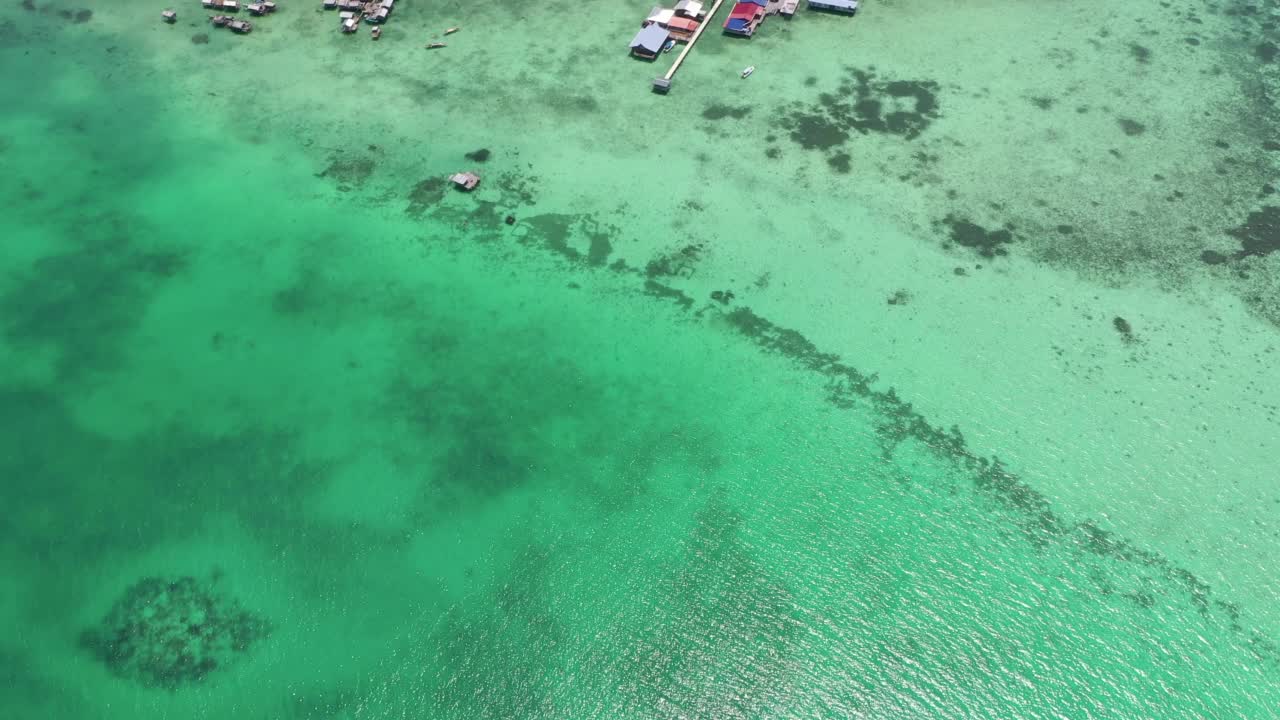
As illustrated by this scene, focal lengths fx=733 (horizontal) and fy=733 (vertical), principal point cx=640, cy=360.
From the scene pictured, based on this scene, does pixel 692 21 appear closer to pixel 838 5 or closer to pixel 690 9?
pixel 690 9

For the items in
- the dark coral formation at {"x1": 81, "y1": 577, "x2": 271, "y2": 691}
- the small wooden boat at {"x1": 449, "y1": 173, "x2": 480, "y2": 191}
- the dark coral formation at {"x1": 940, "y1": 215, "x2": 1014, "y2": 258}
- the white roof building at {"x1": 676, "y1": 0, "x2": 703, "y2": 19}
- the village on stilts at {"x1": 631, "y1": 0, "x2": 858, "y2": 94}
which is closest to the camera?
the dark coral formation at {"x1": 81, "y1": 577, "x2": 271, "y2": 691}

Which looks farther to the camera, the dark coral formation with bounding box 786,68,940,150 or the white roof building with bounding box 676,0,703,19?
the white roof building with bounding box 676,0,703,19

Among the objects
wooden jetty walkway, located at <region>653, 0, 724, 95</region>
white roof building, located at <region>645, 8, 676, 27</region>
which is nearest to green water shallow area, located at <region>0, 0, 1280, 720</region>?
wooden jetty walkway, located at <region>653, 0, 724, 95</region>

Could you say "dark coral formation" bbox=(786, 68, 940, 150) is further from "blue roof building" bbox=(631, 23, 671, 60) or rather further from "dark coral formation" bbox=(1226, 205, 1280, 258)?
"dark coral formation" bbox=(1226, 205, 1280, 258)

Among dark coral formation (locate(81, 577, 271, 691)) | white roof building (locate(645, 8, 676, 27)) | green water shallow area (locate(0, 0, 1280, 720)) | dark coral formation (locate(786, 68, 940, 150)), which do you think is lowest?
dark coral formation (locate(81, 577, 271, 691))

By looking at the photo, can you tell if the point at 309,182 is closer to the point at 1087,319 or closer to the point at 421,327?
the point at 421,327

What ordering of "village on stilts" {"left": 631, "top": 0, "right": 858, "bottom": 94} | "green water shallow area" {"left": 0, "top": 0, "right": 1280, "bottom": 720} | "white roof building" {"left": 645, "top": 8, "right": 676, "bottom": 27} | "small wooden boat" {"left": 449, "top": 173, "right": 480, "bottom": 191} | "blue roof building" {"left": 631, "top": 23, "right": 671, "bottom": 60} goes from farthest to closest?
"white roof building" {"left": 645, "top": 8, "right": 676, "bottom": 27}
"village on stilts" {"left": 631, "top": 0, "right": 858, "bottom": 94}
"blue roof building" {"left": 631, "top": 23, "right": 671, "bottom": 60}
"small wooden boat" {"left": 449, "top": 173, "right": 480, "bottom": 191}
"green water shallow area" {"left": 0, "top": 0, "right": 1280, "bottom": 720}

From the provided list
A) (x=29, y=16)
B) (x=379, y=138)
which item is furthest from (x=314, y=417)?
(x=29, y=16)
